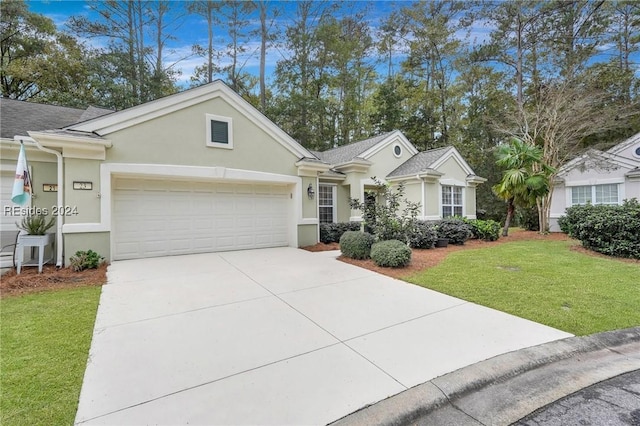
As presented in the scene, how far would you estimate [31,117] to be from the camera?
9195 millimetres

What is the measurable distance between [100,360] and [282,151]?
28.1 feet

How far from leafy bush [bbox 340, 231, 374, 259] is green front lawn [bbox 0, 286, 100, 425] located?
20.1 ft

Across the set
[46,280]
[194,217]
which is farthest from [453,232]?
[46,280]

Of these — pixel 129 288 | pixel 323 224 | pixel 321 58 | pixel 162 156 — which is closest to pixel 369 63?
pixel 321 58

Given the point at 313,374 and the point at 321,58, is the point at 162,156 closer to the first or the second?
the point at 313,374

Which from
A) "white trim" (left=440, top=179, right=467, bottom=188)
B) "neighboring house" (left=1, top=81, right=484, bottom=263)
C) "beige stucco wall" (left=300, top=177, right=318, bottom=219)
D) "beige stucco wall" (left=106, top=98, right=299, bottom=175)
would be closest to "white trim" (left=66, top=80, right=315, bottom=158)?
"neighboring house" (left=1, top=81, right=484, bottom=263)

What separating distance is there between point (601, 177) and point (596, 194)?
920mm

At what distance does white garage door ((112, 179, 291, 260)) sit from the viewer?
830 cm

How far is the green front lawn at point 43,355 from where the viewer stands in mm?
2318

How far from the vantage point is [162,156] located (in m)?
8.43

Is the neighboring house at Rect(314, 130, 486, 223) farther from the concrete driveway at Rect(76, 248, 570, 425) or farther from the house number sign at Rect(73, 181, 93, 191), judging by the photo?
the house number sign at Rect(73, 181, 93, 191)

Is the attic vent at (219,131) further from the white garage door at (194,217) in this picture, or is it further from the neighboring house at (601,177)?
the neighboring house at (601,177)

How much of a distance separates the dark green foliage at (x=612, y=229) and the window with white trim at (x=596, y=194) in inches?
287

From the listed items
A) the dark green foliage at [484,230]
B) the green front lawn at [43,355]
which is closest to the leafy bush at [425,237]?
the dark green foliage at [484,230]
